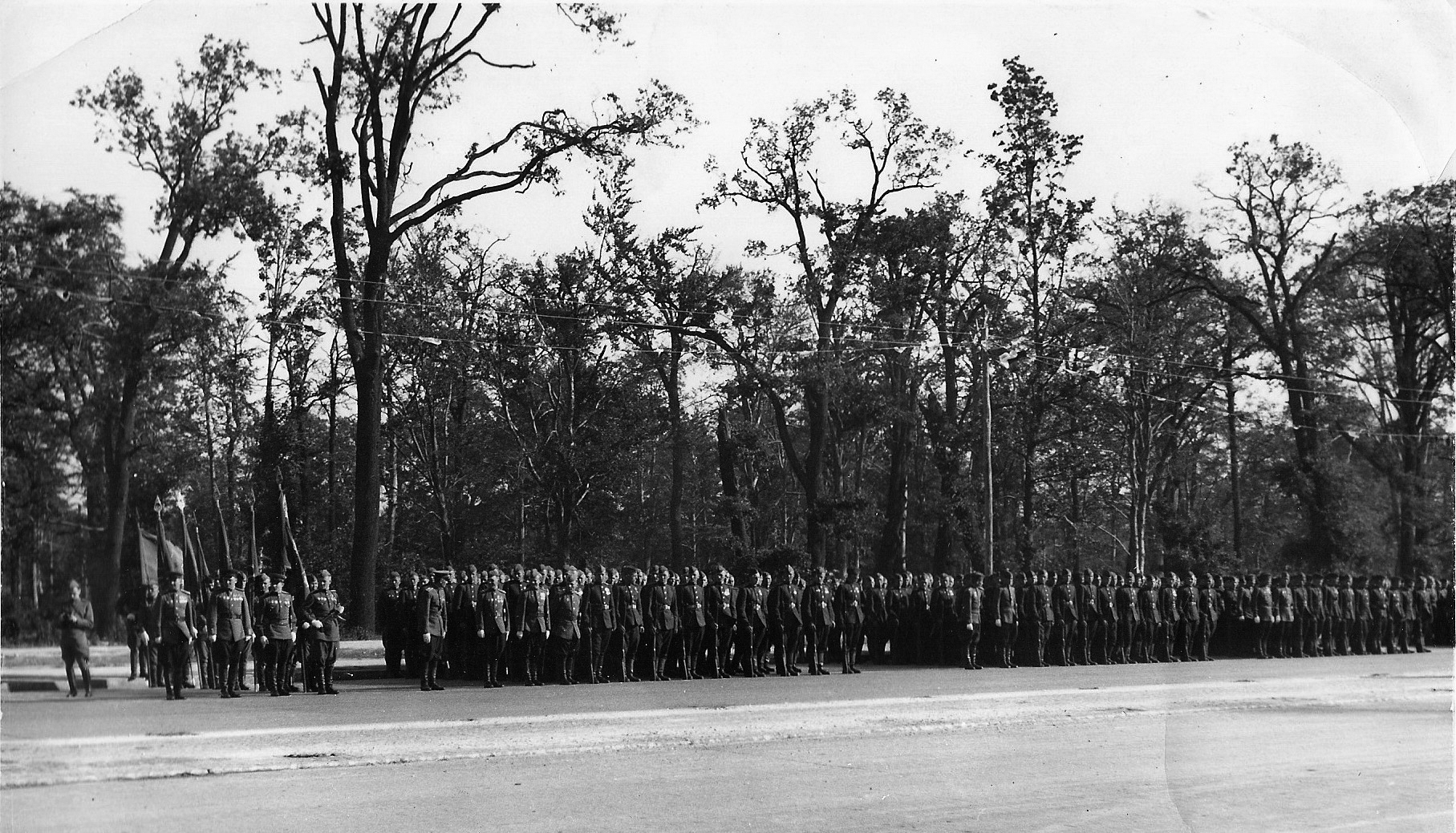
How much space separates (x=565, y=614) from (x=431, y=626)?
154 cm

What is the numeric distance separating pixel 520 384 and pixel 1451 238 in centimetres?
1798

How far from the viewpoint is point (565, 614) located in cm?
1401

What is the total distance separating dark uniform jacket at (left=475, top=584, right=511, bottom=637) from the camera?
13617 mm

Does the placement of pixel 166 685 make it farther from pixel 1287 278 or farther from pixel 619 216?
pixel 619 216

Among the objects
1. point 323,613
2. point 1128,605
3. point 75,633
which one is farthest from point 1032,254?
point 75,633

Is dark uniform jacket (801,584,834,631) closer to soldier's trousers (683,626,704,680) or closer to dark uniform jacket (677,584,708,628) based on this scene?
soldier's trousers (683,626,704,680)

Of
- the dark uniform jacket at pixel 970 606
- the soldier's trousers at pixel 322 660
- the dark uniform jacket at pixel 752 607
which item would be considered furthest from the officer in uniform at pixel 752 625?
the soldier's trousers at pixel 322 660

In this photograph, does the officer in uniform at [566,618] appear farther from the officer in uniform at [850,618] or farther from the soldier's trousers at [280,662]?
the officer in uniform at [850,618]

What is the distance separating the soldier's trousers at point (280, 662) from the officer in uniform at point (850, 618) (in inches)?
267

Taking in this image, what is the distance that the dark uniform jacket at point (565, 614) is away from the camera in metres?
14.0

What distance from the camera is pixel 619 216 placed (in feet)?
52.7

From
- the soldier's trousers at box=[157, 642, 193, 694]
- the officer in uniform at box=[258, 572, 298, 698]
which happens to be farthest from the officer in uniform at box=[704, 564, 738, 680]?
the soldier's trousers at box=[157, 642, 193, 694]

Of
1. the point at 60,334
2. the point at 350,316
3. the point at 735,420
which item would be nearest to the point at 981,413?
the point at 735,420

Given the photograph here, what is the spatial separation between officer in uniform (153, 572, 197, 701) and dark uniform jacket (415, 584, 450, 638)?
606 cm
